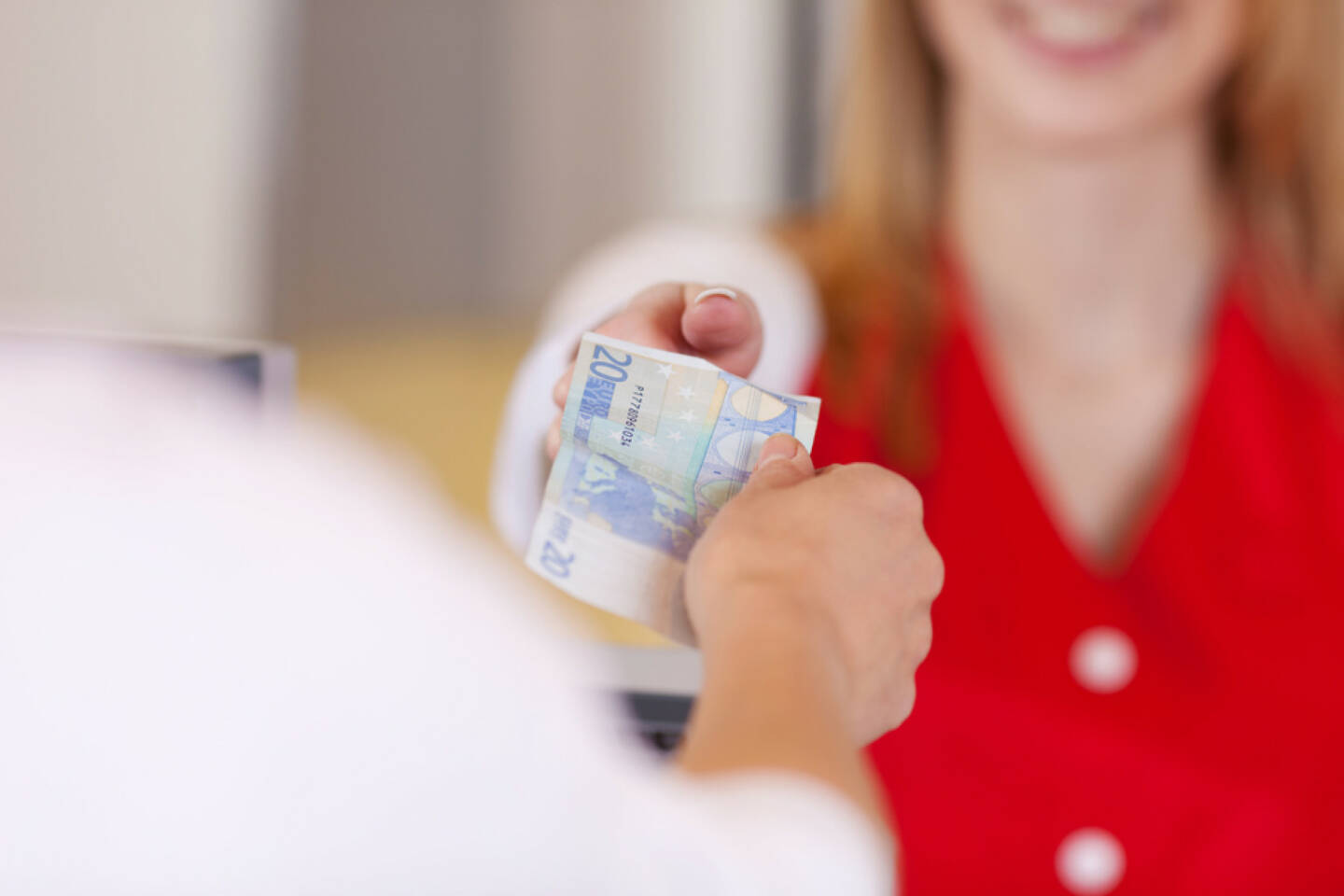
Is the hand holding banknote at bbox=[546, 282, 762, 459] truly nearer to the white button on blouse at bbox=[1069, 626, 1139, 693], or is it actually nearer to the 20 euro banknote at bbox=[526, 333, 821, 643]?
the 20 euro banknote at bbox=[526, 333, 821, 643]

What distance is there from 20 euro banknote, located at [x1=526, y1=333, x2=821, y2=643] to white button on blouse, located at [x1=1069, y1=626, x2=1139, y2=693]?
506mm

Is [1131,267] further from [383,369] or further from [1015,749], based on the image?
[383,369]

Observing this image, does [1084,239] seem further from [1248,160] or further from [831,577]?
[831,577]

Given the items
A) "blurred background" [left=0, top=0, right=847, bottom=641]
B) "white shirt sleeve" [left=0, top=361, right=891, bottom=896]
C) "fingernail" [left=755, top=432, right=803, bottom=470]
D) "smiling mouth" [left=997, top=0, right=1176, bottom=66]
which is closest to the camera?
"white shirt sleeve" [left=0, top=361, right=891, bottom=896]

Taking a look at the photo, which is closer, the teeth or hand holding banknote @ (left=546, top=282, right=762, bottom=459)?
hand holding banknote @ (left=546, top=282, right=762, bottom=459)

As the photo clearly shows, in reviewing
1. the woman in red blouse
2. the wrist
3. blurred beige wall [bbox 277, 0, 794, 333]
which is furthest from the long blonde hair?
blurred beige wall [bbox 277, 0, 794, 333]

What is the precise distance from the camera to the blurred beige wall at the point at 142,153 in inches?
70.3

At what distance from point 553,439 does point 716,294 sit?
0.07m

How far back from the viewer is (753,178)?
7.86 feet

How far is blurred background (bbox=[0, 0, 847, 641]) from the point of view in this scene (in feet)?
6.73

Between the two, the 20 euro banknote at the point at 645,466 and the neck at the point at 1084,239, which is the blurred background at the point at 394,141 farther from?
the 20 euro banknote at the point at 645,466

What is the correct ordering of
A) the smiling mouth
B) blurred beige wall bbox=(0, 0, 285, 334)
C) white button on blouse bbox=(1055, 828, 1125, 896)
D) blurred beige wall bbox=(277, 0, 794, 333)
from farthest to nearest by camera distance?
blurred beige wall bbox=(277, 0, 794, 333) < blurred beige wall bbox=(0, 0, 285, 334) < the smiling mouth < white button on blouse bbox=(1055, 828, 1125, 896)

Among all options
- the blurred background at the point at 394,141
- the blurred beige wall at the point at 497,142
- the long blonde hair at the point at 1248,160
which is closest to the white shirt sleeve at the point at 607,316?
the long blonde hair at the point at 1248,160

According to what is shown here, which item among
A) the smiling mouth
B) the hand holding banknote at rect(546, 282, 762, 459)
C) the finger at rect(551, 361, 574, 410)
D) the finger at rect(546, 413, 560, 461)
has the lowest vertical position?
the finger at rect(546, 413, 560, 461)
